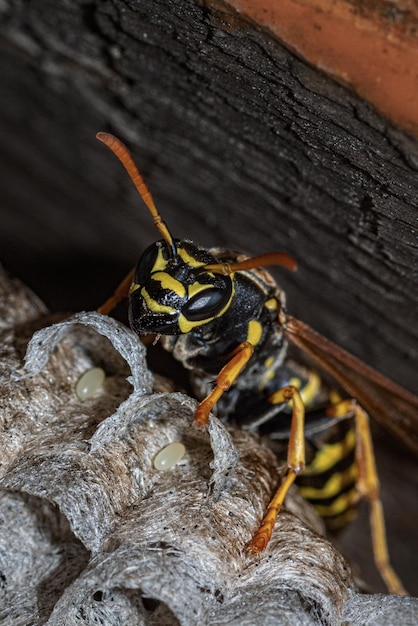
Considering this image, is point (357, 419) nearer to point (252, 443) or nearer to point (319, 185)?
point (252, 443)

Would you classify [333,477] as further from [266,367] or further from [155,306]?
[155,306]

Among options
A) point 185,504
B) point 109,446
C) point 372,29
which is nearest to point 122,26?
point 372,29

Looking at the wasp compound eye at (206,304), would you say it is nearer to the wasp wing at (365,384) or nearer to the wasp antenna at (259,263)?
the wasp antenna at (259,263)

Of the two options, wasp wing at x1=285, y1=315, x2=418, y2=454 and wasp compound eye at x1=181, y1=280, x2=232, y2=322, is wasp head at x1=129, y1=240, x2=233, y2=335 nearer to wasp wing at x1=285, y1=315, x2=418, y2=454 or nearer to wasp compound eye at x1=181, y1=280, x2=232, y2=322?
wasp compound eye at x1=181, y1=280, x2=232, y2=322

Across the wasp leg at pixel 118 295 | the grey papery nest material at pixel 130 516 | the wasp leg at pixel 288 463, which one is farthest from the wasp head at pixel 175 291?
the wasp leg at pixel 288 463

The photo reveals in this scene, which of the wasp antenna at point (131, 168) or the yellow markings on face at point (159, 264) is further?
the yellow markings on face at point (159, 264)

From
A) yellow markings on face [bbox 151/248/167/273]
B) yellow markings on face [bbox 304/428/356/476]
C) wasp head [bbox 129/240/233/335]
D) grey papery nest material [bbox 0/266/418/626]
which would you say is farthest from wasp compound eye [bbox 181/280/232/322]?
yellow markings on face [bbox 304/428/356/476]

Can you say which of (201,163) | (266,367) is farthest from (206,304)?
(201,163)
